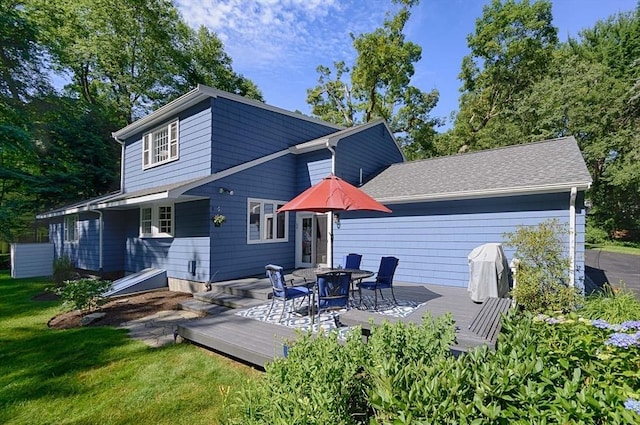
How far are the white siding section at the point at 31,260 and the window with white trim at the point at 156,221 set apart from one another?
24.8ft

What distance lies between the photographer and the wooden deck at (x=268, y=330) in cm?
402

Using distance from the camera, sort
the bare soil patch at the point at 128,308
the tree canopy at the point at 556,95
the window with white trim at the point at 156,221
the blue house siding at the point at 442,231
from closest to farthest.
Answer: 1. the bare soil patch at the point at 128,308
2. the blue house siding at the point at 442,231
3. the window with white trim at the point at 156,221
4. the tree canopy at the point at 556,95

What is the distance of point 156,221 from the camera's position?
35.6 feet

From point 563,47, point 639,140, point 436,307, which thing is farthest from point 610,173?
point 436,307

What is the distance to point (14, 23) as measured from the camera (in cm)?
1188

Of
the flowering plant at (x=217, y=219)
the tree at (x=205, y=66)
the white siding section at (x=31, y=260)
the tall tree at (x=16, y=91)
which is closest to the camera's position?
the flowering plant at (x=217, y=219)

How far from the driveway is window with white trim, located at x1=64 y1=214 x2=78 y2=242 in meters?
19.2

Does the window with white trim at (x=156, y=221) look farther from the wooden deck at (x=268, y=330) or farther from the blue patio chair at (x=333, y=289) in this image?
the blue patio chair at (x=333, y=289)

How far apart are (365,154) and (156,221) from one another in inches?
334

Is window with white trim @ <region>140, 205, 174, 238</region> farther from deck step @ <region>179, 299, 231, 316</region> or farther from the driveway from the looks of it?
the driveway

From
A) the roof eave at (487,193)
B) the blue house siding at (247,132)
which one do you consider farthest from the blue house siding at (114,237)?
the roof eave at (487,193)

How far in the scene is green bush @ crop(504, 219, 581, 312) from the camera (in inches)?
239

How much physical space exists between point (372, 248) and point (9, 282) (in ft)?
48.0

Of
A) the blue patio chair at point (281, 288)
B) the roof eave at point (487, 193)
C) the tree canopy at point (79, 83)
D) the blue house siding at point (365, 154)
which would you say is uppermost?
the tree canopy at point (79, 83)
